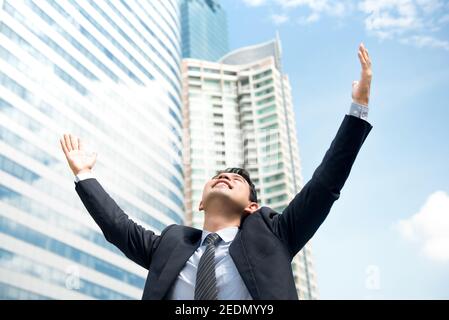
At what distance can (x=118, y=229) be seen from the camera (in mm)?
3340

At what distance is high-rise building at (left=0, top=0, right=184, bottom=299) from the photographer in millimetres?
39750

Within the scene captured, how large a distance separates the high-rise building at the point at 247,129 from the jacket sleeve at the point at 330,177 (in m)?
71.2

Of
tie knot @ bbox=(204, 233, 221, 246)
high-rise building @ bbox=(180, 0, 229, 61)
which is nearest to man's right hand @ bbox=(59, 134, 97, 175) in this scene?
tie knot @ bbox=(204, 233, 221, 246)

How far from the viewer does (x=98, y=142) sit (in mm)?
51094

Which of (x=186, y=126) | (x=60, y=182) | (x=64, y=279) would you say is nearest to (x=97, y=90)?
(x=60, y=182)

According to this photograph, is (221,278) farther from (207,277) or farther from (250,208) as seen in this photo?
(250,208)

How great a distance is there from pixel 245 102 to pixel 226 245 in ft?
282

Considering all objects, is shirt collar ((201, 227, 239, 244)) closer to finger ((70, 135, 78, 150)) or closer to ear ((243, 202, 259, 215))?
ear ((243, 202, 259, 215))

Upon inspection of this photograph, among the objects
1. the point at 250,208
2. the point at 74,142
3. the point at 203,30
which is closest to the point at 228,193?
the point at 250,208

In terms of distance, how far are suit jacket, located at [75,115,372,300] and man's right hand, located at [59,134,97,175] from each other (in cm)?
78

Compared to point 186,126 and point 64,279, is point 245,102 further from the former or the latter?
point 64,279

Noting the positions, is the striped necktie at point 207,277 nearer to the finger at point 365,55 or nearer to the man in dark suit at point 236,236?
the man in dark suit at point 236,236

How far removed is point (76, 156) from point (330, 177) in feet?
5.85
